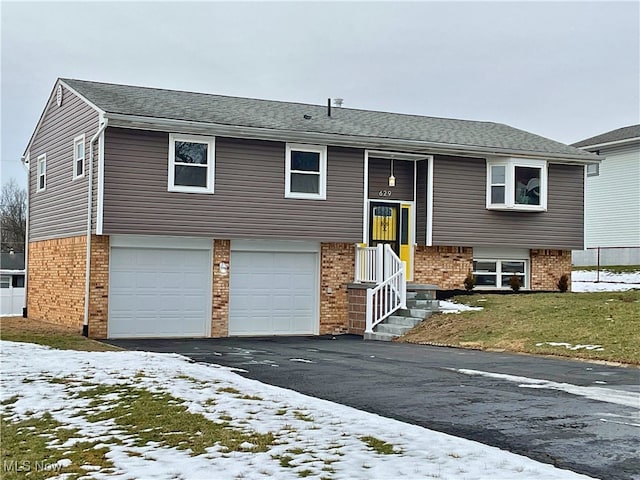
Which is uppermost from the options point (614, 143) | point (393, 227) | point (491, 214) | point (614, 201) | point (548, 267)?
point (614, 143)

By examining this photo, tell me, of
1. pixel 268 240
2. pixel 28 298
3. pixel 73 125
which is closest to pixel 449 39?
pixel 268 240

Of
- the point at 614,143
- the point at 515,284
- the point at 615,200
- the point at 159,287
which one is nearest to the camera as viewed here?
the point at 159,287

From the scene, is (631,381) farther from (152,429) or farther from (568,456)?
(152,429)

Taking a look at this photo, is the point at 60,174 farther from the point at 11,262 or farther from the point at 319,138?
the point at 11,262

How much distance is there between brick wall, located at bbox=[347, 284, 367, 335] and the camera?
2050cm

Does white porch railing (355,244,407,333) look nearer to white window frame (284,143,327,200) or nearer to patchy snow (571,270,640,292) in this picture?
white window frame (284,143,327,200)

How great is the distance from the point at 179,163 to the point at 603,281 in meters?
17.2

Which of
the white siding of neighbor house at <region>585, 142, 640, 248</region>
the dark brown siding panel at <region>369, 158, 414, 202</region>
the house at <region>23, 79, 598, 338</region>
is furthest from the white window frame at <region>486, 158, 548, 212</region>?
the white siding of neighbor house at <region>585, 142, 640, 248</region>

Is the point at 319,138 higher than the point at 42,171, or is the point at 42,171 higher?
the point at 319,138

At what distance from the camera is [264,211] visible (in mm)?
20219

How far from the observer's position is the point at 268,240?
67.4ft

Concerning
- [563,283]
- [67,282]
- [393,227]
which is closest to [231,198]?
[67,282]

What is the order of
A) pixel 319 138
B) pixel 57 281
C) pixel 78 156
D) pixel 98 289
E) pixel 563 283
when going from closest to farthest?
pixel 98 289
pixel 319 138
pixel 78 156
pixel 57 281
pixel 563 283

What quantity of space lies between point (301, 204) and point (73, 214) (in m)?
5.63
